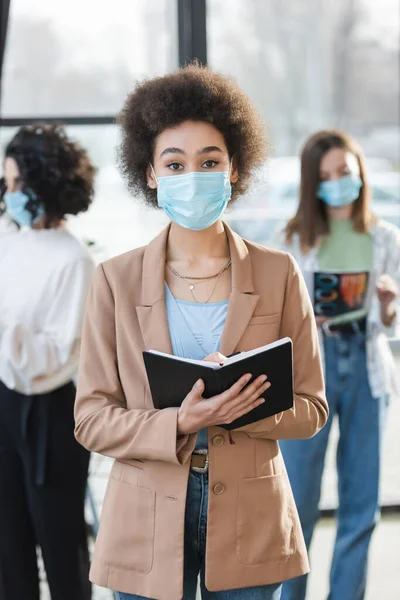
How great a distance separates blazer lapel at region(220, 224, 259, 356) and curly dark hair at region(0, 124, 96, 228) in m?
1.10

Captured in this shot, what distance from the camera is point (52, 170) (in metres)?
2.71

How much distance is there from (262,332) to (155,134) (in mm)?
428

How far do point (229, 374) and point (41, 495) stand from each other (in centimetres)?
122

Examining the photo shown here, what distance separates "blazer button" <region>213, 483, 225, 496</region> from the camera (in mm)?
1612

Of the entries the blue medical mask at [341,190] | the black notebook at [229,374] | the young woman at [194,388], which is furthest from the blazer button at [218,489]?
the blue medical mask at [341,190]

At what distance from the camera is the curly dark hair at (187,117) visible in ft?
5.60

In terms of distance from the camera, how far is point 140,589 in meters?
1.64

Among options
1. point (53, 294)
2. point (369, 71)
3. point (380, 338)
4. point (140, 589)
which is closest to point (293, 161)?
point (369, 71)

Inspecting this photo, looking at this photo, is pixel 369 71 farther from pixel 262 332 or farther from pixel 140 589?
pixel 140 589

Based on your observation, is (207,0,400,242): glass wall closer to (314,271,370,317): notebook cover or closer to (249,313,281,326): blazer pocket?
(314,271,370,317): notebook cover

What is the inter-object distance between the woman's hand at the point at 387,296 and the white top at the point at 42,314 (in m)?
0.88

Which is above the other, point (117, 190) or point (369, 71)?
point (369, 71)

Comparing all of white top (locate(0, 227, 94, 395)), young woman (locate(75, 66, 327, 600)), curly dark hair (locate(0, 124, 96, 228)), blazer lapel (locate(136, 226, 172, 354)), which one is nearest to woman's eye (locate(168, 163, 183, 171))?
young woman (locate(75, 66, 327, 600))

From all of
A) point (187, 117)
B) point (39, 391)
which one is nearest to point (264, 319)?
point (187, 117)
